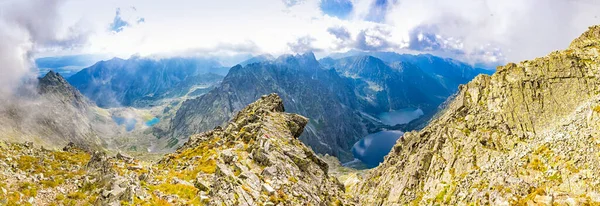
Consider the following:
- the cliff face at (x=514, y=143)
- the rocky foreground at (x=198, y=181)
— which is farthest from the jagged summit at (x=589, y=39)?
the rocky foreground at (x=198, y=181)

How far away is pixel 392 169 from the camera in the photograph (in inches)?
5079

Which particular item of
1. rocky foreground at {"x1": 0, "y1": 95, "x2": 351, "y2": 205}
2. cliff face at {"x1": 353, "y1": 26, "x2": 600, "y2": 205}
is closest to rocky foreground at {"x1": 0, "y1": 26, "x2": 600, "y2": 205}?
rocky foreground at {"x1": 0, "y1": 95, "x2": 351, "y2": 205}

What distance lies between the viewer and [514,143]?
8575cm

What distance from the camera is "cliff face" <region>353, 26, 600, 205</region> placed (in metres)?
52.0

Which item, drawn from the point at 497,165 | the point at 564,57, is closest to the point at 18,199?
the point at 497,165

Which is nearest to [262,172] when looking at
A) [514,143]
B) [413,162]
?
[514,143]

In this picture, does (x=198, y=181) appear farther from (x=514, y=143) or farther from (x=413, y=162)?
(x=413, y=162)

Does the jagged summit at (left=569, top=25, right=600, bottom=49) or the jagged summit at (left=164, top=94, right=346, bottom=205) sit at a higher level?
the jagged summit at (left=569, top=25, right=600, bottom=49)

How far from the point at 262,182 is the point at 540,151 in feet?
202

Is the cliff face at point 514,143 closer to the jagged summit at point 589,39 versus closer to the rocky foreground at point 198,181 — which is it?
the jagged summit at point 589,39

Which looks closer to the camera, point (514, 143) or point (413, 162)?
point (514, 143)

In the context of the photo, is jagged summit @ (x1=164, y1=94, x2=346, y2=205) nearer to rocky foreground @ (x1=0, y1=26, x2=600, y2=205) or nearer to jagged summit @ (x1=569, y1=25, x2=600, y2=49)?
rocky foreground @ (x1=0, y1=26, x2=600, y2=205)

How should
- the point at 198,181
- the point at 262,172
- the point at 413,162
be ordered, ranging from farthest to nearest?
the point at 413,162 < the point at 262,172 < the point at 198,181

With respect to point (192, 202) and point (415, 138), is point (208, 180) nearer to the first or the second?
point (192, 202)
